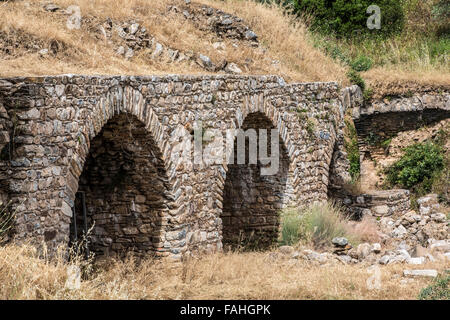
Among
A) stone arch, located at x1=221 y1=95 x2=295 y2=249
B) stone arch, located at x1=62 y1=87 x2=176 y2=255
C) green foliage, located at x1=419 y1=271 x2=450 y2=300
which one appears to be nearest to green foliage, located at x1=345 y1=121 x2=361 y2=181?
stone arch, located at x1=221 y1=95 x2=295 y2=249

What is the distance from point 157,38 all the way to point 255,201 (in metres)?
3.66

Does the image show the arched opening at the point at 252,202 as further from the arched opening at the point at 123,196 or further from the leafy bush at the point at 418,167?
the leafy bush at the point at 418,167

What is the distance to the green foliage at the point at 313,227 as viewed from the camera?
1321 cm

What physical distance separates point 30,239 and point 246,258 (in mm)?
4203

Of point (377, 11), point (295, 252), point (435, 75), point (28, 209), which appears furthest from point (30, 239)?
point (377, 11)

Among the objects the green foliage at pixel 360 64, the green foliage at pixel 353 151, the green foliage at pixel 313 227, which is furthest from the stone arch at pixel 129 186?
the green foliage at pixel 360 64

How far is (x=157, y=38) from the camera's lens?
14.0 metres

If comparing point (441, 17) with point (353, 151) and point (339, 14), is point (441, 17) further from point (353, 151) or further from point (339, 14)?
point (353, 151)

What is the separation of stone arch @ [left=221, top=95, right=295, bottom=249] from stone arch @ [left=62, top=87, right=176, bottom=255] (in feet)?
10.1

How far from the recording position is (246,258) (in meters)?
11.8

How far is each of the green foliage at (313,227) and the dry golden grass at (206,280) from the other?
1.36m

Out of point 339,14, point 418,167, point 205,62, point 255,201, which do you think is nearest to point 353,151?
point 418,167

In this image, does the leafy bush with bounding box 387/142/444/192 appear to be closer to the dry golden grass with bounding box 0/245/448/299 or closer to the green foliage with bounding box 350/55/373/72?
the green foliage with bounding box 350/55/373/72

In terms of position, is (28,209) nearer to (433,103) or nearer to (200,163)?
(200,163)
